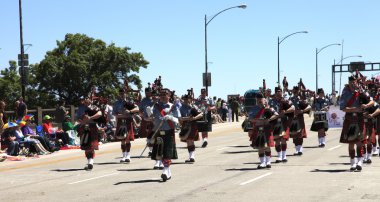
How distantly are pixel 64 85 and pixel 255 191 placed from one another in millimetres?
67781

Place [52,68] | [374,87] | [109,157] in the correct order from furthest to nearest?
[52,68] < [109,157] < [374,87]

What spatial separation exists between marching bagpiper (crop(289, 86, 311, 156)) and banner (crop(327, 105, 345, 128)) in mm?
12890

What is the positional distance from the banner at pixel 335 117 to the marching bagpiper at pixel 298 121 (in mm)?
12890

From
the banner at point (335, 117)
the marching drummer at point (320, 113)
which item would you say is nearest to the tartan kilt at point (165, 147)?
the marching drummer at point (320, 113)

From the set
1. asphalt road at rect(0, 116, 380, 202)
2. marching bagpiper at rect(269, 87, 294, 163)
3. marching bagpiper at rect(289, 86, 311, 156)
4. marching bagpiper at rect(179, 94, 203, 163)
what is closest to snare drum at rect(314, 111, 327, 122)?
marching bagpiper at rect(289, 86, 311, 156)

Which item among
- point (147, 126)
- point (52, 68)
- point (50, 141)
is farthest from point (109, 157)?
point (52, 68)

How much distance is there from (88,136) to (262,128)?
4583mm

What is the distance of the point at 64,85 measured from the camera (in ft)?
258

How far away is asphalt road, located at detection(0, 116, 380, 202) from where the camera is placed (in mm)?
12203

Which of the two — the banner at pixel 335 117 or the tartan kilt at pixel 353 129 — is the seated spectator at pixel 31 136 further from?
the banner at pixel 335 117

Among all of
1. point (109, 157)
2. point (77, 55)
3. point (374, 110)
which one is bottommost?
point (109, 157)

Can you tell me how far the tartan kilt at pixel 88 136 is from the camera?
58.7ft

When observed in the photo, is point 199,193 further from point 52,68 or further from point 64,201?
point 52,68

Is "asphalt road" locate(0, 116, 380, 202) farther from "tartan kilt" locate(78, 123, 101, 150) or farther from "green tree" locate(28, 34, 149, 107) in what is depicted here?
"green tree" locate(28, 34, 149, 107)
